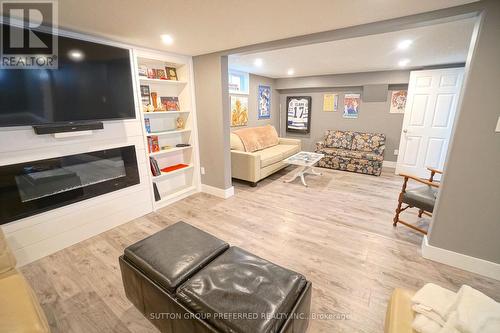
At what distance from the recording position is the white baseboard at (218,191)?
353cm

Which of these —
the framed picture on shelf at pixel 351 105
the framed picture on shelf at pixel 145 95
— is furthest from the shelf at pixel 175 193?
the framed picture on shelf at pixel 351 105

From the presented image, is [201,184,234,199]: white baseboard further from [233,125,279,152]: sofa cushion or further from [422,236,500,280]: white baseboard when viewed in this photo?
[422,236,500,280]: white baseboard

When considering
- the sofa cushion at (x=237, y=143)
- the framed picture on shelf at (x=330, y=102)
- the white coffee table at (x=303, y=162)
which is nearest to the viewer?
the white coffee table at (x=303, y=162)

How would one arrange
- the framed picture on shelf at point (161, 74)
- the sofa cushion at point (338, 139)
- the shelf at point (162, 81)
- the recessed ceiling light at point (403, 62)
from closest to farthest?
the shelf at point (162, 81) < the framed picture on shelf at point (161, 74) < the recessed ceiling light at point (403, 62) < the sofa cushion at point (338, 139)

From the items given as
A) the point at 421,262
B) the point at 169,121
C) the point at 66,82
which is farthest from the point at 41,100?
the point at 421,262

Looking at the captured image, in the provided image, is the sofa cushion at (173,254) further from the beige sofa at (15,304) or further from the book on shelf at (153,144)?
the book on shelf at (153,144)

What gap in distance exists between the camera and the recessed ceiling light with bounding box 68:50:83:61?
6.88ft

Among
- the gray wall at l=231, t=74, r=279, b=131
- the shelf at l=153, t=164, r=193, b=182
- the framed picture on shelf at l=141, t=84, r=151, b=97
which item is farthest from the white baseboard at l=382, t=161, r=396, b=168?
the framed picture on shelf at l=141, t=84, r=151, b=97

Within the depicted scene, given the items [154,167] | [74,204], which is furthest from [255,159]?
[74,204]

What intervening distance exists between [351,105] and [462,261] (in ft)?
13.8

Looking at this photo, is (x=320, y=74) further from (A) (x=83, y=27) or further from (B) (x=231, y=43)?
(A) (x=83, y=27)

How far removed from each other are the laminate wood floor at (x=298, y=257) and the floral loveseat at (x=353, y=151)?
44.4 inches

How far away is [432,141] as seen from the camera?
4.20 m

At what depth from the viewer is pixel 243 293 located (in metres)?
1.13
